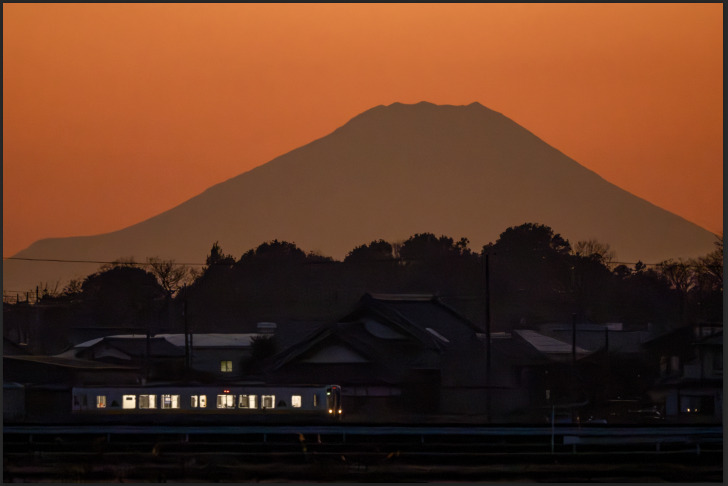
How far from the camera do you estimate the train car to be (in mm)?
49969

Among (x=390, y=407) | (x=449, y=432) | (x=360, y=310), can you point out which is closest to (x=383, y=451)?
(x=449, y=432)

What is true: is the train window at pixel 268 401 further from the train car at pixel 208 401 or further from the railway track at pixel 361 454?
the railway track at pixel 361 454

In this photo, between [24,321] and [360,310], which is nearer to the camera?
[360,310]

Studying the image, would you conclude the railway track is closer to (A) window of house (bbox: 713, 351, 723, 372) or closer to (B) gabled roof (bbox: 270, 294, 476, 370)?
(B) gabled roof (bbox: 270, 294, 476, 370)

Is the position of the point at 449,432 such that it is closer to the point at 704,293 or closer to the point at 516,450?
the point at 516,450

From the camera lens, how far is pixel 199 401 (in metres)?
50.5

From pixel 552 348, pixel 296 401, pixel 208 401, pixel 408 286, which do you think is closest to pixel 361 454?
pixel 296 401

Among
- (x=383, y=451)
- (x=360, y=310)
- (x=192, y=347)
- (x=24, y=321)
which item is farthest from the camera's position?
(x=24, y=321)

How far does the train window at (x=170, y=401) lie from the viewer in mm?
50562

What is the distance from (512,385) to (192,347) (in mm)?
22111

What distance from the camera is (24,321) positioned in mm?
137625

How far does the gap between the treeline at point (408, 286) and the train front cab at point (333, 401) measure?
70936 millimetres

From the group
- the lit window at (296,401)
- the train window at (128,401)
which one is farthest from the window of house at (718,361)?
the train window at (128,401)

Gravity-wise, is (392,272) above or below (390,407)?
above
